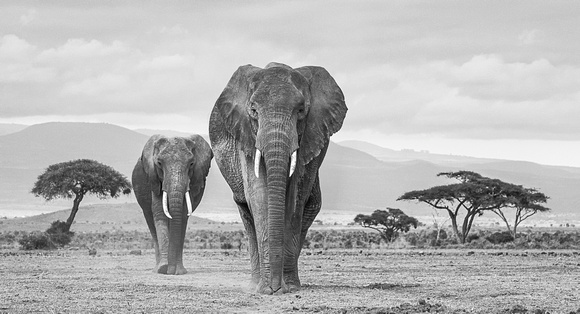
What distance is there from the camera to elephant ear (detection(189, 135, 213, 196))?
24.6 m

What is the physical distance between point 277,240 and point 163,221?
883cm

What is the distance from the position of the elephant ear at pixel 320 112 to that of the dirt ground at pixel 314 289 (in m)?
2.45

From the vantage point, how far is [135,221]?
121562mm

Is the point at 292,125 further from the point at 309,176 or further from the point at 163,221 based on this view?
the point at 163,221

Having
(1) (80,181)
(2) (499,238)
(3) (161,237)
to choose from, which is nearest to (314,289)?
(3) (161,237)

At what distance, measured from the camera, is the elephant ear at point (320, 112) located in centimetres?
1612

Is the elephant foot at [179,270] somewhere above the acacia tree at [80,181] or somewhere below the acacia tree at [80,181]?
below

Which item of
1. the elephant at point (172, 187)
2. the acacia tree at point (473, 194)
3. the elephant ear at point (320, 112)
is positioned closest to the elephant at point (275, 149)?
the elephant ear at point (320, 112)

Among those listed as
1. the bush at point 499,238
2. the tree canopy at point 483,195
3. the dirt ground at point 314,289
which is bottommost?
the dirt ground at point 314,289

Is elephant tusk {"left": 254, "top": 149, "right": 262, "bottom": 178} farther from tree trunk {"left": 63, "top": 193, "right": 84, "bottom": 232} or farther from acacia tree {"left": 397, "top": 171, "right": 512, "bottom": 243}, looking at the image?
tree trunk {"left": 63, "top": 193, "right": 84, "bottom": 232}

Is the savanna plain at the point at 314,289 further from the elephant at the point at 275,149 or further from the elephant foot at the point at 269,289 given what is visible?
the elephant at the point at 275,149

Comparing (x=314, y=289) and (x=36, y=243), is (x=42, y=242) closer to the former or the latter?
(x=36, y=243)

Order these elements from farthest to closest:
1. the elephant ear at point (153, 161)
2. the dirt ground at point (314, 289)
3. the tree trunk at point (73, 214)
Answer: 1. the tree trunk at point (73, 214)
2. the elephant ear at point (153, 161)
3. the dirt ground at point (314, 289)

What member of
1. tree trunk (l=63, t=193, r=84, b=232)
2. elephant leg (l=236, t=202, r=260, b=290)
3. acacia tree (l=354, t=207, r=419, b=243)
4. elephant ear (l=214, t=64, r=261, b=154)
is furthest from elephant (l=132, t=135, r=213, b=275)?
tree trunk (l=63, t=193, r=84, b=232)
